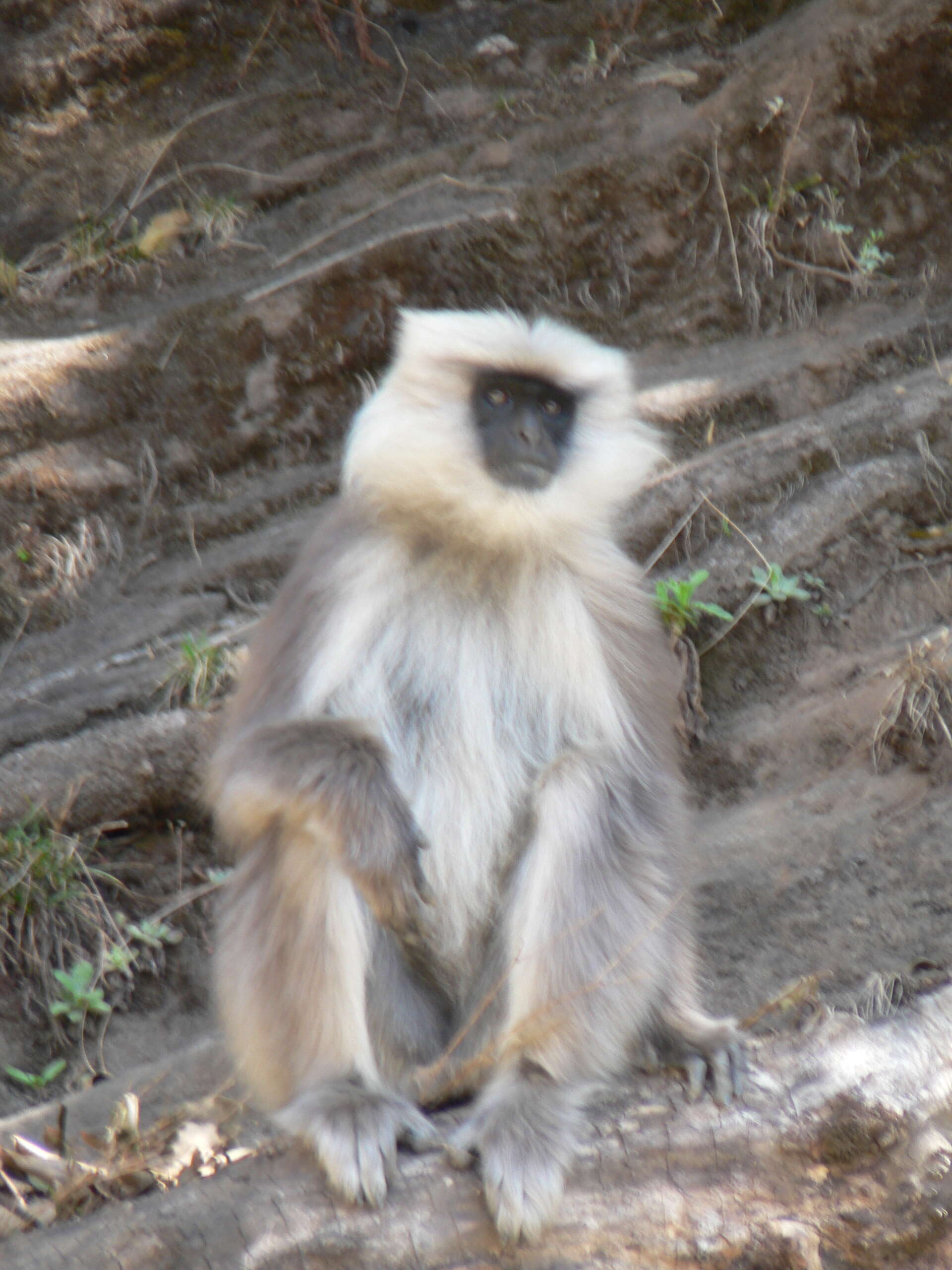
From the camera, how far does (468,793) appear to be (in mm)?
3918

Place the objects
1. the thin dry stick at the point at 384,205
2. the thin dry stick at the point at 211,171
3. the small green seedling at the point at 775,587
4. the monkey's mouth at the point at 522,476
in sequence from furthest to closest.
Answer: the thin dry stick at the point at 211,171 → the thin dry stick at the point at 384,205 → the small green seedling at the point at 775,587 → the monkey's mouth at the point at 522,476

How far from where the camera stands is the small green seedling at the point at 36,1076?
17.1 ft

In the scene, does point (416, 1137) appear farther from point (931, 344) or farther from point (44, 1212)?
point (931, 344)

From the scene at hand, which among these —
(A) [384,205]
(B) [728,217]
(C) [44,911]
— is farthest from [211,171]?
(C) [44,911]

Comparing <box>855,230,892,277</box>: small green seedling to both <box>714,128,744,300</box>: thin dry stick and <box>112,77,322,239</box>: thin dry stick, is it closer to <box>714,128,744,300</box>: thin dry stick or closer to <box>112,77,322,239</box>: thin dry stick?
<box>714,128,744,300</box>: thin dry stick

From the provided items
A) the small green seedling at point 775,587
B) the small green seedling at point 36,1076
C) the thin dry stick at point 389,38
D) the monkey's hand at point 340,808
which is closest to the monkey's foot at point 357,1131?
the monkey's hand at point 340,808

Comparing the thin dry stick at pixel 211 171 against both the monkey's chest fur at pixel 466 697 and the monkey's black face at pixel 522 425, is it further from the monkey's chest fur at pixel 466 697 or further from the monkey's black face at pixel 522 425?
the monkey's chest fur at pixel 466 697

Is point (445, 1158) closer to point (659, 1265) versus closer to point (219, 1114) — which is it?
point (659, 1265)

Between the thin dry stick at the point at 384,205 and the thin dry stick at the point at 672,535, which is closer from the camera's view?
the thin dry stick at the point at 672,535

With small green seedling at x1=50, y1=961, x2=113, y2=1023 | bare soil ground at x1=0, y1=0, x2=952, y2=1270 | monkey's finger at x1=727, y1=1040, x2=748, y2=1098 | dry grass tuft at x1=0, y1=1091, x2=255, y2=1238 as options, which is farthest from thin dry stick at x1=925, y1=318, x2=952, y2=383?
dry grass tuft at x1=0, y1=1091, x2=255, y2=1238

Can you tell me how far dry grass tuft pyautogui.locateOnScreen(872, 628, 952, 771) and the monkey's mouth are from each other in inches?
81.0

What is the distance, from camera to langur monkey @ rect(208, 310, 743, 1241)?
3490 mm

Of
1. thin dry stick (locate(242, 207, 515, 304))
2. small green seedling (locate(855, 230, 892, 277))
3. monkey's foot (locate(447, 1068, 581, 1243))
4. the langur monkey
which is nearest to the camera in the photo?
monkey's foot (locate(447, 1068, 581, 1243))

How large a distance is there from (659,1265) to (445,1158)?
1.63 feet
